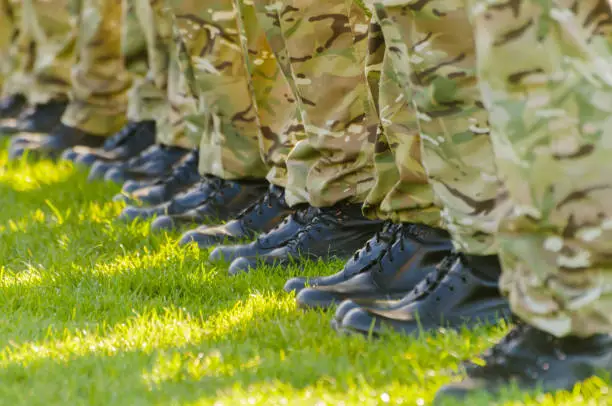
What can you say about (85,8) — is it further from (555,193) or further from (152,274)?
(555,193)

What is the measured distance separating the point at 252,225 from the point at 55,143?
9.41 feet

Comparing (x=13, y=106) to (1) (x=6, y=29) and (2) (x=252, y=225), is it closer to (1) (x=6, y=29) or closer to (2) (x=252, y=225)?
(1) (x=6, y=29)

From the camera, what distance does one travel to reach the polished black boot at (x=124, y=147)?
18.4 ft

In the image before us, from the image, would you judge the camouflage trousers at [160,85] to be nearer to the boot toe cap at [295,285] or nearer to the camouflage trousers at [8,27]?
the boot toe cap at [295,285]

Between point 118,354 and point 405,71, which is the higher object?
point 405,71

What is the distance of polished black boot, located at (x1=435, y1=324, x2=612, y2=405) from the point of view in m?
1.85

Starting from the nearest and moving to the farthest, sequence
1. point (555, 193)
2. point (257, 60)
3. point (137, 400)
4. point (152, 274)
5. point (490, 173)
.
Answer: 1. point (555, 193)
2. point (137, 400)
3. point (490, 173)
4. point (152, 274)
5. point (257, 60)

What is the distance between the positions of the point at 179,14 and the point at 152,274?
115 cm

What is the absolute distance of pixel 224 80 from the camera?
372 centimetres

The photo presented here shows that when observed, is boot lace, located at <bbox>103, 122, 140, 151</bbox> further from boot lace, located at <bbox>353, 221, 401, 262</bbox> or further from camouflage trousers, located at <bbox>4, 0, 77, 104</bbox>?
boot lace, located at <bbox>353, 221, 401, 262</bbox>

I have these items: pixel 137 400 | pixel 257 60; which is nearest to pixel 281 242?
pixel 257 60

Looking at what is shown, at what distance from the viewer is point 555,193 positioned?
1.80 meters

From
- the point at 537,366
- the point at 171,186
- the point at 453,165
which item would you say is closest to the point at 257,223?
the point at 171,186

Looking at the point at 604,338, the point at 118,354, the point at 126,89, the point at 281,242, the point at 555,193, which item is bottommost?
the point at 126,89
